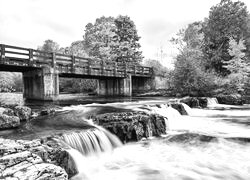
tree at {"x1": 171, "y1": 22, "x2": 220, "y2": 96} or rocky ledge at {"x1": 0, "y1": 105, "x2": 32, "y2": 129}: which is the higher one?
tree at {"x1": 171, "y1": 22, "x2": 220, "y2": 96}

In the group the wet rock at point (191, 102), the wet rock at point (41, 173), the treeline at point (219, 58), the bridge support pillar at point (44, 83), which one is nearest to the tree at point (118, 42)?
the treeline at point (219, 58)

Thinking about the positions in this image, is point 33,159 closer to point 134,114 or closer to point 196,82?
point 134,114

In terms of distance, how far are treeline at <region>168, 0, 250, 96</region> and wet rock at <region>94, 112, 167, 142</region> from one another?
1345 cm

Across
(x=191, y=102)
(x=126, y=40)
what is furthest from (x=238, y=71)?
(x=126, y=40)

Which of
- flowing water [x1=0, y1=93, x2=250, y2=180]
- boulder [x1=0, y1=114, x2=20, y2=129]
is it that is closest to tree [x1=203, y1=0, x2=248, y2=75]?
flowing water [x1=0, y1=93, x2=250, y2=180]

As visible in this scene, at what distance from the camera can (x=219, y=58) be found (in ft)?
77.9

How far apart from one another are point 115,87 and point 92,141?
19.8 meters

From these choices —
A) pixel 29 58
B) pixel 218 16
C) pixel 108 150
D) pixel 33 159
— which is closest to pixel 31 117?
pixel 108 150

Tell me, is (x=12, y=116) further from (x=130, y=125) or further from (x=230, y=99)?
(x=230, y=99)

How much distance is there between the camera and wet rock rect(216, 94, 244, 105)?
55.4ft

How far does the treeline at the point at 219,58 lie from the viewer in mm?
19453

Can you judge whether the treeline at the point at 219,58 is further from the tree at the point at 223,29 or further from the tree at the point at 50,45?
the tree at the point at 50,45

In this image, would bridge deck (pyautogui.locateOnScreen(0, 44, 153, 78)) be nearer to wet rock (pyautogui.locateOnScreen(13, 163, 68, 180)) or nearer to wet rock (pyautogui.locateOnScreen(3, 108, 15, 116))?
wet rock (pyautogui.locateOnScreen(3, 108, 15, 116))

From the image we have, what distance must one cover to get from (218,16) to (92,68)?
17697 mm
